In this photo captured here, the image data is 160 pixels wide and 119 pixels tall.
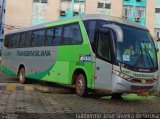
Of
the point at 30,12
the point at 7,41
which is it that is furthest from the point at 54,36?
the point at 30,12

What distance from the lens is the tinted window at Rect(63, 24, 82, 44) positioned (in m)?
14.6

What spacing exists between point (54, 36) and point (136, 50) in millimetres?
5222

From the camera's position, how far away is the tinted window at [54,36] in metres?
16.5

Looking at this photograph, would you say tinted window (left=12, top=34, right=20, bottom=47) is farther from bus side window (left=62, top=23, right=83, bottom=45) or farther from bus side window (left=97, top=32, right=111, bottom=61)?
bus side window (left=97, top=32, right=111, bottom=61)

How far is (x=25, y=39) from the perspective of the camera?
20.5m

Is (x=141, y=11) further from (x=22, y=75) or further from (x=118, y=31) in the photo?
(x=118, y=31)

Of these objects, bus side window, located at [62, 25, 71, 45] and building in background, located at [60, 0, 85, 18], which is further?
building in background, located at [60, 0, 85, 18]

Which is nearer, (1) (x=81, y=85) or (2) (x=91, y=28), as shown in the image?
(2) (x=91, y=28)

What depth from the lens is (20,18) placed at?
4600 cm

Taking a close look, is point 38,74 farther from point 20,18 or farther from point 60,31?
point 20,18

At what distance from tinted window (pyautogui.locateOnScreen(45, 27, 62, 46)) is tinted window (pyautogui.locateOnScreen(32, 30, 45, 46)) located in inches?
22.2

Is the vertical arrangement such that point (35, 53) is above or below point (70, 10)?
below

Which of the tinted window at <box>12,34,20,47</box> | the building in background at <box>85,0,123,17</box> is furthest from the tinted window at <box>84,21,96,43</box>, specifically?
the building in background at <box>85,0,123,17</box>

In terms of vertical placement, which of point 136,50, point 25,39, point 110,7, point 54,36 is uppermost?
point 110,7
